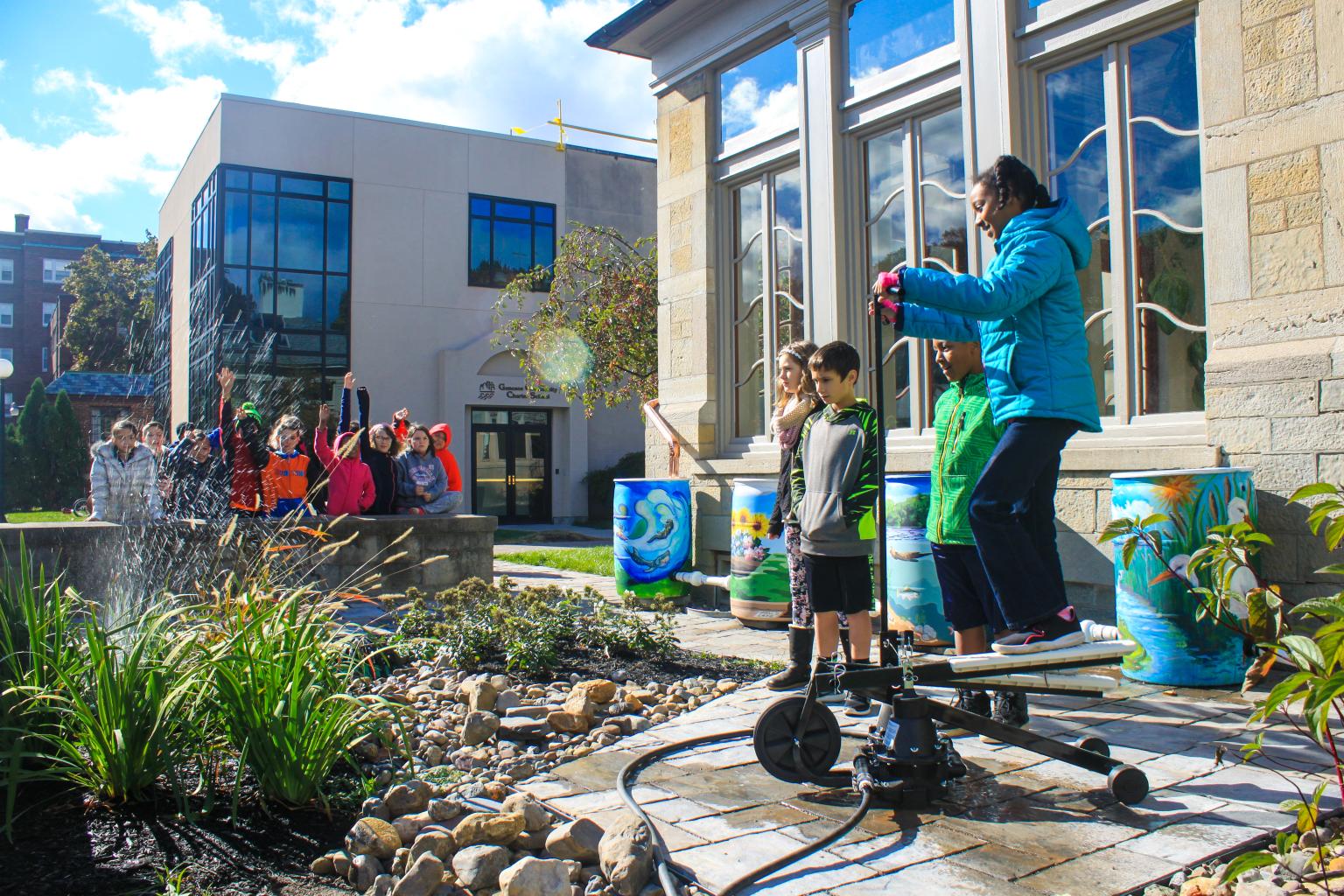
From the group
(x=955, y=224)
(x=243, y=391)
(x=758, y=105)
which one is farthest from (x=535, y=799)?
(x=243, y=391)

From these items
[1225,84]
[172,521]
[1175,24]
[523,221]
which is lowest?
[172,521]

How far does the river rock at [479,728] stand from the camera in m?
3.86

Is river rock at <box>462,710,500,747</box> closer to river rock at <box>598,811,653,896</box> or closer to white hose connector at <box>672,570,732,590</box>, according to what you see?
river rock at <box>598,811,653,896</box>

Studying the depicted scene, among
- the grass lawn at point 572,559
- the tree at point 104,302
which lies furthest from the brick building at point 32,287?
the grass lawn at point 572,559

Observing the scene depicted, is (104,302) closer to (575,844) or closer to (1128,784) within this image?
(575,844)

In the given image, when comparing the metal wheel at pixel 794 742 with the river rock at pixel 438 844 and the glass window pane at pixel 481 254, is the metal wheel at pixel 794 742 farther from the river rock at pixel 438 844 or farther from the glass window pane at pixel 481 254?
the glass window pane at pixel 481 254

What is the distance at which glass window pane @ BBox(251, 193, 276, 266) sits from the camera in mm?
21781

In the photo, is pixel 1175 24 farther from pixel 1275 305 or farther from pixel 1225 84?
pixel 1275 305

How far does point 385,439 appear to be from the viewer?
9.59m

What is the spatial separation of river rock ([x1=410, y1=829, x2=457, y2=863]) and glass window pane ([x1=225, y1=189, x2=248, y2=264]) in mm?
21441

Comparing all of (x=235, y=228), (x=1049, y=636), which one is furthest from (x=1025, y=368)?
(x=235, y=228)

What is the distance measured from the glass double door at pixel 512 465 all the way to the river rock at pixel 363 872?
21.0 meters

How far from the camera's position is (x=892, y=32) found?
23.1ft

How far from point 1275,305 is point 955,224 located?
7.39 ft
